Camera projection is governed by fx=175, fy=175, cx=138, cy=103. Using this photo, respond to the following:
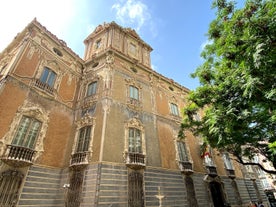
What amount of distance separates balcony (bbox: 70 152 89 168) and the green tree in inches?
312

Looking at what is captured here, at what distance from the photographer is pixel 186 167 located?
51.6 ft

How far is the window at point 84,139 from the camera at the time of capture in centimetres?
1249

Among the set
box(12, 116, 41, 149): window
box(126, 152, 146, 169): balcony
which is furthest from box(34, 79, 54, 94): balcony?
box(126, 152, 146, 169): balcony

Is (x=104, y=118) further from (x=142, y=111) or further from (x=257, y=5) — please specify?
(x=257, y=5)

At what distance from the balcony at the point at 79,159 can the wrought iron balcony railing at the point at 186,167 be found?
8.40m

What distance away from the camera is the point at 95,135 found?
12414mm

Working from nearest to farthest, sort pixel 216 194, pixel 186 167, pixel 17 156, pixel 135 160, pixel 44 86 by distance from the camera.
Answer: pixel 17 156, pixel 135 160, pixel 44 86, pixel 186 167, pixel 216 194

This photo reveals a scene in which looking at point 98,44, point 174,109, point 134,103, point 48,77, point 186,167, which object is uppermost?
point 98,44

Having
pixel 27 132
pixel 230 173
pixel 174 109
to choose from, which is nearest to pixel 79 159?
pixel 27 132

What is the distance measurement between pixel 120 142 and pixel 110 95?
3950 millimetres

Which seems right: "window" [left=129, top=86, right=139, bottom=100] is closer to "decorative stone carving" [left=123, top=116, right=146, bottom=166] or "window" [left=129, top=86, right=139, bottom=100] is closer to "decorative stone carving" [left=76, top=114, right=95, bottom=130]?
"decorative stone carving" [left=123, top=116, right=146, bottom=166]

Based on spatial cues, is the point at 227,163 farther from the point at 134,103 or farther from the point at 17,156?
the point at 17,156

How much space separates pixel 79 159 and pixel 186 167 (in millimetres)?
9376

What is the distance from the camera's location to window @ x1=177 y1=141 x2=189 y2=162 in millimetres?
16453
